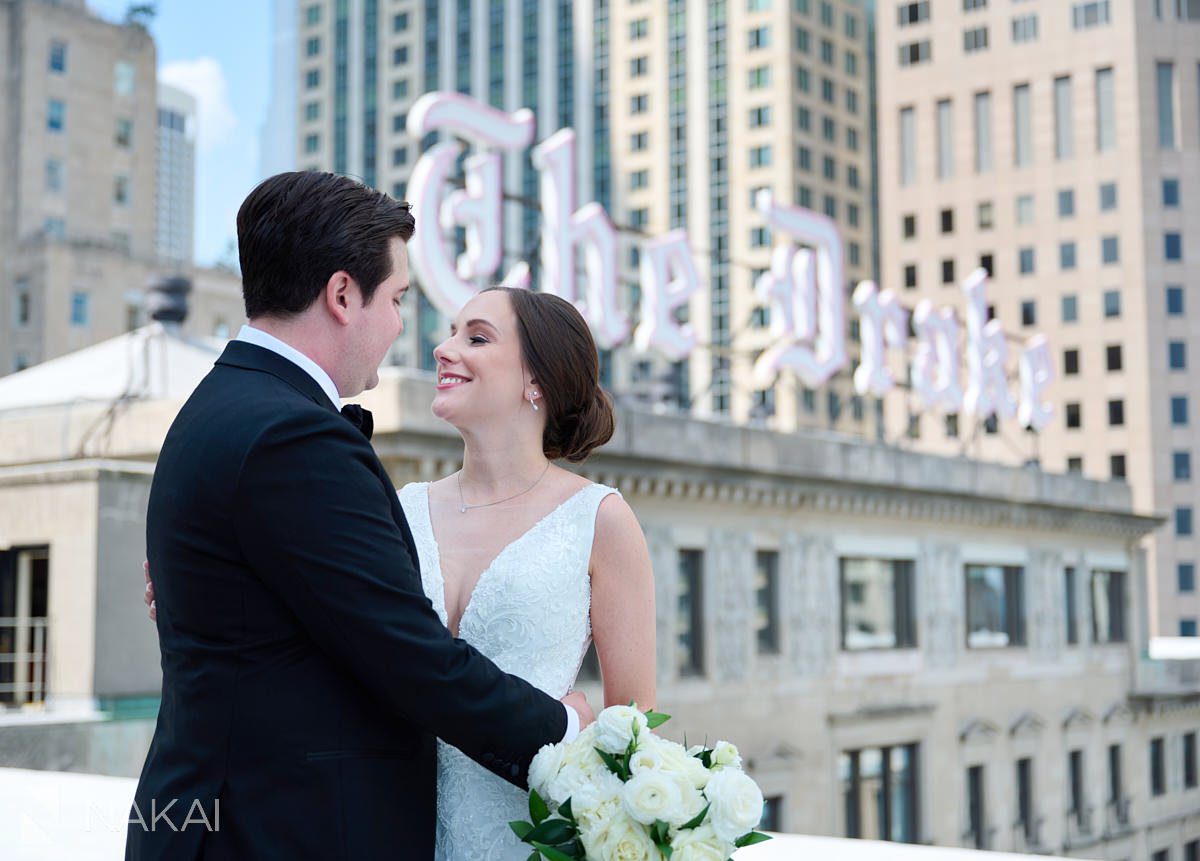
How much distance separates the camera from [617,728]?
2609mm

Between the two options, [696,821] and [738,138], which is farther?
[738,138]

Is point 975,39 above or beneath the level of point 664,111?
beneath

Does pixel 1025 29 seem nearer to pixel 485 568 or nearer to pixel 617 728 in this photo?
pixel 485 568

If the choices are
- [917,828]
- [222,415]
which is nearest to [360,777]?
[222,415]

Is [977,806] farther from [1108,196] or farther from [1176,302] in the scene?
[1108,196]

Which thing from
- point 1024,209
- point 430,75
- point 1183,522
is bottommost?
point 1183,522

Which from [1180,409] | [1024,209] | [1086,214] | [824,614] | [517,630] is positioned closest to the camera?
[517,630]

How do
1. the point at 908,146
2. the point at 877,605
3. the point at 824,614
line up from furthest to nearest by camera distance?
the point at 908,146, the point at 877,605, the point at 824,614

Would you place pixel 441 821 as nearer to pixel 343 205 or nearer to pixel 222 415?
pixel 222 415

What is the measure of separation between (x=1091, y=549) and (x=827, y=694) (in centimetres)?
1349

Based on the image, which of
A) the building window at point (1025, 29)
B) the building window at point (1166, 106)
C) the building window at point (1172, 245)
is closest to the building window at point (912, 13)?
the building window at point (1025, 29)

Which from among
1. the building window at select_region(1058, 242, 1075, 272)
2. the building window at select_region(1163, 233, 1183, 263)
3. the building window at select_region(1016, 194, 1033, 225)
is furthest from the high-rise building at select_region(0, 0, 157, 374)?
the building window at select_region(1163, 233, 1183, 263)

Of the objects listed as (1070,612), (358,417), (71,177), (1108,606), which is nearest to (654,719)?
(358,417)

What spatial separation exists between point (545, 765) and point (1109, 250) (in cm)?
8145
